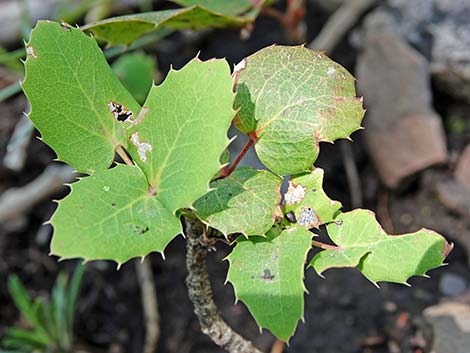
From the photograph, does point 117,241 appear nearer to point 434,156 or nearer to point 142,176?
point 142,176

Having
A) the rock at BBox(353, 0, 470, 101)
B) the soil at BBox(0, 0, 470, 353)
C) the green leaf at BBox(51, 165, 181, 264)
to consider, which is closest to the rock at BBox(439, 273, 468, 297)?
the soil at BBox(0, 0, 470, 353)

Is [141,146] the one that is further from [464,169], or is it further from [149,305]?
[464,169]

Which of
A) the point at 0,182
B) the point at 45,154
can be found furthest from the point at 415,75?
the point at 0,182

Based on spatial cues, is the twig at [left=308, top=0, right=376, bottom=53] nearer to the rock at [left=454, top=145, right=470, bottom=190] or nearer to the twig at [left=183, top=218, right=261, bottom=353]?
the rock at [left=454, top=145, right=470, bottom=190]

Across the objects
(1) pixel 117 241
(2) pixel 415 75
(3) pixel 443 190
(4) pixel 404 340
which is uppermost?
(1) pixel 117 241

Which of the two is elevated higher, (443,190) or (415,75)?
(415,75)

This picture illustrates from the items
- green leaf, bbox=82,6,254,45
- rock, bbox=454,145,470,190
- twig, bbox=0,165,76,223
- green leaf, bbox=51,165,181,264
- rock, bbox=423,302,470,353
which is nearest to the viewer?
green leaf, bbox=51,165,181,264

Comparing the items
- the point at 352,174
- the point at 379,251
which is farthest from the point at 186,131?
the point at 352,174
